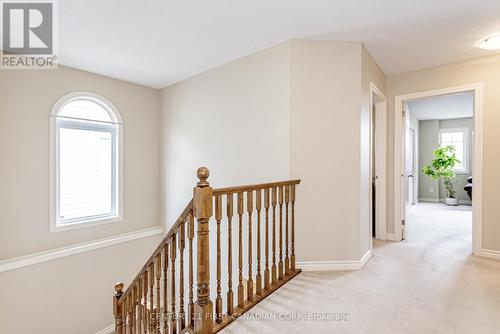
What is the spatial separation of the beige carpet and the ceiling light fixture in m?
2.20

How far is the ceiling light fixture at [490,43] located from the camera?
2.51 m

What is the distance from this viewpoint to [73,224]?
3.36 m

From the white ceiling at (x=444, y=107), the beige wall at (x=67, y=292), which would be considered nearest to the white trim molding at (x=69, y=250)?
the beige wall at (x=67, y=292)

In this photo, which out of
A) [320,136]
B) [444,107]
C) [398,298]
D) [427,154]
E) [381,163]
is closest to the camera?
[398,298]

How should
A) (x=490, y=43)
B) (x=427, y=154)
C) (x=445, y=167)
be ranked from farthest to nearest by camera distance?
(x=427, y=154)
(x=445, y=167)
(x=490, y=43)

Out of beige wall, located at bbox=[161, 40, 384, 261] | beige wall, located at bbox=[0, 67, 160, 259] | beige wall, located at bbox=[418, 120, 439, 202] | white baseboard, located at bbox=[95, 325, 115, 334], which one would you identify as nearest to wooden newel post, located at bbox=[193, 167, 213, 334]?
beige wall, located at bbox=[161, 40, 384, 261]

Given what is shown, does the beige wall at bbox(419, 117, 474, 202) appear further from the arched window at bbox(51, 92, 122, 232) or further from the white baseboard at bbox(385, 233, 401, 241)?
the arched window at bbox(51, 92, 122, 232)

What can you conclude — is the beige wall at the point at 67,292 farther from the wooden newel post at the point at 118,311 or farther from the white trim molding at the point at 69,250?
the wooden newel post at the point at 118,311

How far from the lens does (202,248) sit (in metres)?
1.62

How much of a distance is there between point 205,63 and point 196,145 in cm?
109

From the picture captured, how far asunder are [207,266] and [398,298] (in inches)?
60.5

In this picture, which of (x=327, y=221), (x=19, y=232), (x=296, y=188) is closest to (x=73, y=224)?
(x=19, y=232)

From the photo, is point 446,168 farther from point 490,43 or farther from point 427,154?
point 490,43

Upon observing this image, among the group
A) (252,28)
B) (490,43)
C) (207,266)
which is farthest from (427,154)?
(207,266)
